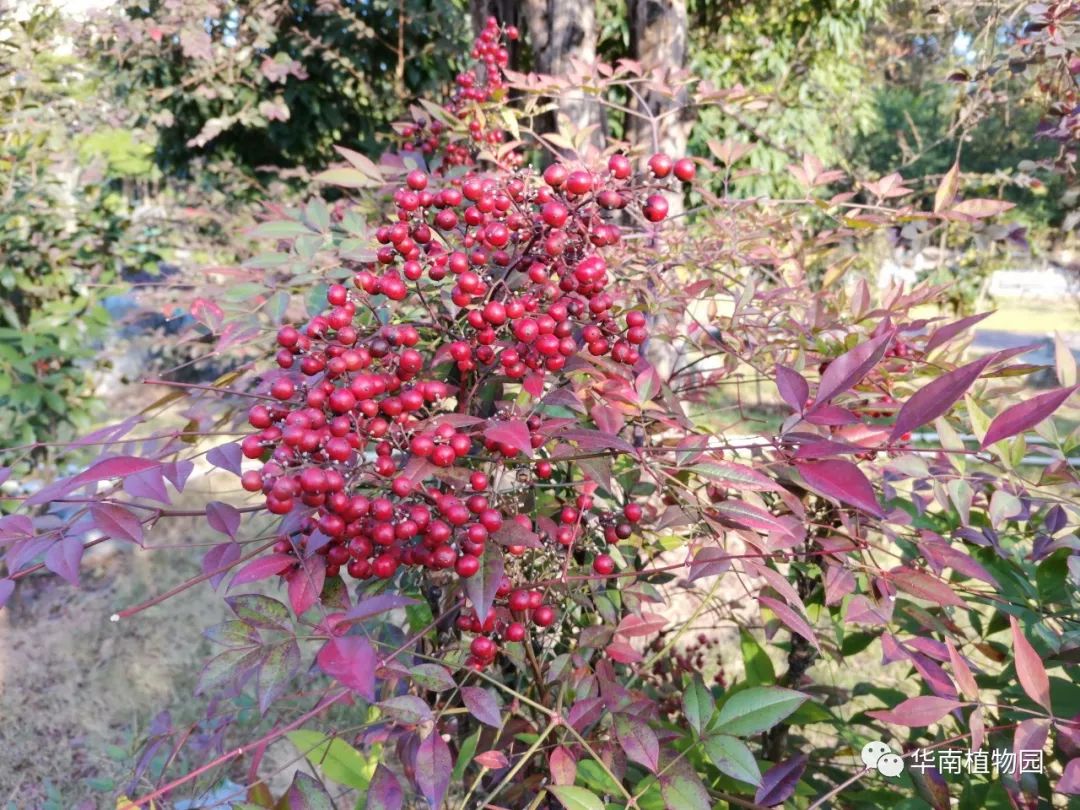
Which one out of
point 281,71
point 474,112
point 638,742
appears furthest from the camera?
point 281,71

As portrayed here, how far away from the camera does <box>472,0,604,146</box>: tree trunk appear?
2049 millimetres

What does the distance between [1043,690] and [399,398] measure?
734 mm

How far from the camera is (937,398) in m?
0.62

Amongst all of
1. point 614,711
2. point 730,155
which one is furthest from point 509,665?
point 730,155

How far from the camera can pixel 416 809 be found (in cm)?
123

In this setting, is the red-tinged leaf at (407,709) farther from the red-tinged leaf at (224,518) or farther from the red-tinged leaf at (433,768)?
the red-tinged leaf at (224,518)

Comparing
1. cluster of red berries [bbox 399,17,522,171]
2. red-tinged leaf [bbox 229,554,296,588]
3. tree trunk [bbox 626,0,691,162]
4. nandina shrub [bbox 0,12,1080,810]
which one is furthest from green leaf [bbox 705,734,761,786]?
tree trunk [bbox 626,0,691,162]

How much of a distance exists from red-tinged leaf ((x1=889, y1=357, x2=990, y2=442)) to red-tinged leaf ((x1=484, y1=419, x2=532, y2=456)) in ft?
1.08

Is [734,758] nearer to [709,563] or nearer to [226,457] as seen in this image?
[709,563]

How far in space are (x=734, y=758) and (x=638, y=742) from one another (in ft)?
0.34

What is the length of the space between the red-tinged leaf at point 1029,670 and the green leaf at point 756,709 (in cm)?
22

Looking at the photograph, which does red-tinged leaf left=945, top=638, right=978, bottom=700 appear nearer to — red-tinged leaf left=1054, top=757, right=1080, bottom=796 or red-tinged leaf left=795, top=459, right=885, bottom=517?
red-tinged leaf left=1054, top=757, right=1080, bottom=796

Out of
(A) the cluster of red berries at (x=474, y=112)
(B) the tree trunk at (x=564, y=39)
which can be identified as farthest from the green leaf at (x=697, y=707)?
(B) the tree trunk at (x=564, y=39)

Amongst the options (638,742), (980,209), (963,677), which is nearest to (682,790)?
(638,742)
